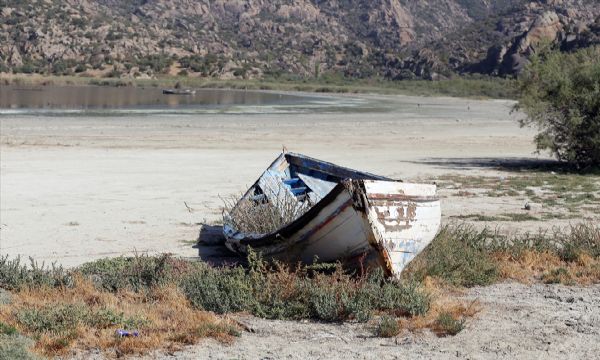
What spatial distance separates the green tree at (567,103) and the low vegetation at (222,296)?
1179 cm

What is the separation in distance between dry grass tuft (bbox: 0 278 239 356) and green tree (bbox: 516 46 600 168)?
15954 mm

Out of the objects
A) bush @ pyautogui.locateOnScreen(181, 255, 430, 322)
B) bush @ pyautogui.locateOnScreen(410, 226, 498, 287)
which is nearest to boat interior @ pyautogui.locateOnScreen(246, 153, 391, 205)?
bush @ pyautogui.locateOnScreen(410, 226, 498, 287)

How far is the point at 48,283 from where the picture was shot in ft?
29.7

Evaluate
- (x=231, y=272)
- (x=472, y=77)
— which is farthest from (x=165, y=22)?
(x=231, y=272)

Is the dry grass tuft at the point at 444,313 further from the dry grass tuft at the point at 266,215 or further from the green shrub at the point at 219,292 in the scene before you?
the dry grass tuft at the point at 266,215

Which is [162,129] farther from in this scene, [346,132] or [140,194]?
[140,194]

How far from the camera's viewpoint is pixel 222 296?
8594 mm

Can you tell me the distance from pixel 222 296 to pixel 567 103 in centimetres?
1605

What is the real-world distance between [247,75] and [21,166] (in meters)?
101

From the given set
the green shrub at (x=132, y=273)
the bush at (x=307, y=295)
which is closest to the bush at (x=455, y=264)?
the bush at (x=307, y=295)

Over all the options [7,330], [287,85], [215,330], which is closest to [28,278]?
[7,330]

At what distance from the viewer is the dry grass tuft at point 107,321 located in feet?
23.5

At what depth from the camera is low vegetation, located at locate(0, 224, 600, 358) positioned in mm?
7387

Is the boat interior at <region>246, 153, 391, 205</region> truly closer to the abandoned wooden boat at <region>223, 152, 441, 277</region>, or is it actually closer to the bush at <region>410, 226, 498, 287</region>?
the bush at <region>410, 226, 498, 287</region>
